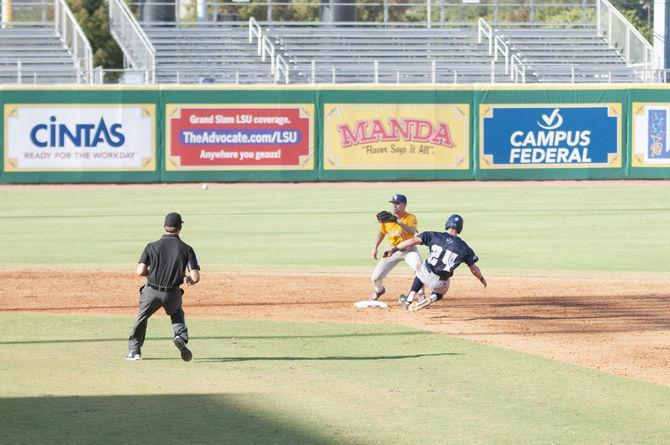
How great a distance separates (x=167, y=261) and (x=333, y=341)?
93.6 inches

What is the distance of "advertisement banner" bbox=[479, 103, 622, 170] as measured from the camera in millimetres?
36219

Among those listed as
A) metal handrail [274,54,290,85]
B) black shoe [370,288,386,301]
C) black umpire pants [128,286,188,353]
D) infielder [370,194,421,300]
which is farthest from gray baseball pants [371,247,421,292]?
metal handrail [274,54,290,85]

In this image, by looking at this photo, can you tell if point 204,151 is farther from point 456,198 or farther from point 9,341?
point 9,341

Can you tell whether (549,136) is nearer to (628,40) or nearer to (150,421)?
(628,40)

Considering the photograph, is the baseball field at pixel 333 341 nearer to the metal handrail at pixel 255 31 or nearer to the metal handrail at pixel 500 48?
the metal handrail at pixel 500 48

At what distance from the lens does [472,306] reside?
47.0 ft

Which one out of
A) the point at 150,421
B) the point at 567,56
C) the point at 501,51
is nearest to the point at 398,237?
the point at 150,421

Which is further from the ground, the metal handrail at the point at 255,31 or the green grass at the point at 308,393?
the metal handrail at the point at 255,31

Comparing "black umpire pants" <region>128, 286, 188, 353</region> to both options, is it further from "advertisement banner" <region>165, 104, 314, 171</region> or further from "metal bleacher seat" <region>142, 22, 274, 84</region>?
"metal bleacher seat" <region>142, 22, 274, 84</region>

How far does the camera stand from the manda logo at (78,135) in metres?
34.5

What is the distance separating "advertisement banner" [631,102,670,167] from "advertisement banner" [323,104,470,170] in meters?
5.53

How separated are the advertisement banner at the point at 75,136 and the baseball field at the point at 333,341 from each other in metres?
9.62

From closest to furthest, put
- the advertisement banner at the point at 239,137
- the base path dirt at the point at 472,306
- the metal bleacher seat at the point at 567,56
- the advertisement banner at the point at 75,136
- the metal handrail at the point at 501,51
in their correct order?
the base path dirt at the point at 472,306, the advertisement banner at the point at 75,136, the advertisement banner at the point at 239,137, the metal handrail at the point at 501,51, the metal bleacher seat at the point at 567,56

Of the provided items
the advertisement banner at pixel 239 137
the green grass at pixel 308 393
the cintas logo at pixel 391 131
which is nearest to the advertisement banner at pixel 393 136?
the cintas logo at pixel 391 131
